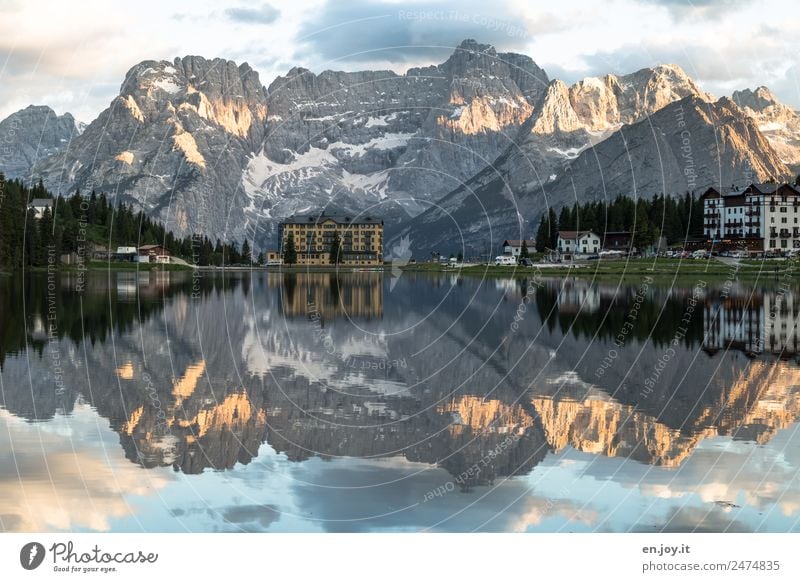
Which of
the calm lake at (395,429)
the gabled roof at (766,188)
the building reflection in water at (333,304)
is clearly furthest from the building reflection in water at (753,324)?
the gabled roof at (766,188)

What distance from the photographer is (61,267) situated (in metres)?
179

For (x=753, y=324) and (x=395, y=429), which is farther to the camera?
(x=753, y=324)

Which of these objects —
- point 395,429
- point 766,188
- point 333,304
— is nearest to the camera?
point 395,429

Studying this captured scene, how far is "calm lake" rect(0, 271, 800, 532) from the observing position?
21.9 metres

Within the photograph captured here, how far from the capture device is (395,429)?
1187 inches

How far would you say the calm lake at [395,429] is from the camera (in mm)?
21938

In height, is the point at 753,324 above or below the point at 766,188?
below

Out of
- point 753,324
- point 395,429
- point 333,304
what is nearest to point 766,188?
point 333,304

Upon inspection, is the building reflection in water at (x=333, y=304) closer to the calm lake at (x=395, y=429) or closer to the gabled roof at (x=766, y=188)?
the calm lake at (x=395, y=429)

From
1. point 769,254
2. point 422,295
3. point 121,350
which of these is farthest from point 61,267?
point 121,350

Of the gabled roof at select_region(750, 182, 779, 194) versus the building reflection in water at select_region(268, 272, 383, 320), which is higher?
the gabled roof at select_region(750, 182, 779, 194)

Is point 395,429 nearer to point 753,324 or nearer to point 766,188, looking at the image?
point 753,324

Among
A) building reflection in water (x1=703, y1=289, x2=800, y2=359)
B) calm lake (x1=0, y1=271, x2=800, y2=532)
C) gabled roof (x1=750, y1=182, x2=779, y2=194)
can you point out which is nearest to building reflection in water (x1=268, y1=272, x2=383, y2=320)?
calm lake (x1=0, y1=271, x2=800, y2=532)

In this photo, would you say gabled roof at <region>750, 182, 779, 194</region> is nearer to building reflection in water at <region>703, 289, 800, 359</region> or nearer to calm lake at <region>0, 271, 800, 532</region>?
building reflection in water at <region>703, 289, 800, 359</region>
